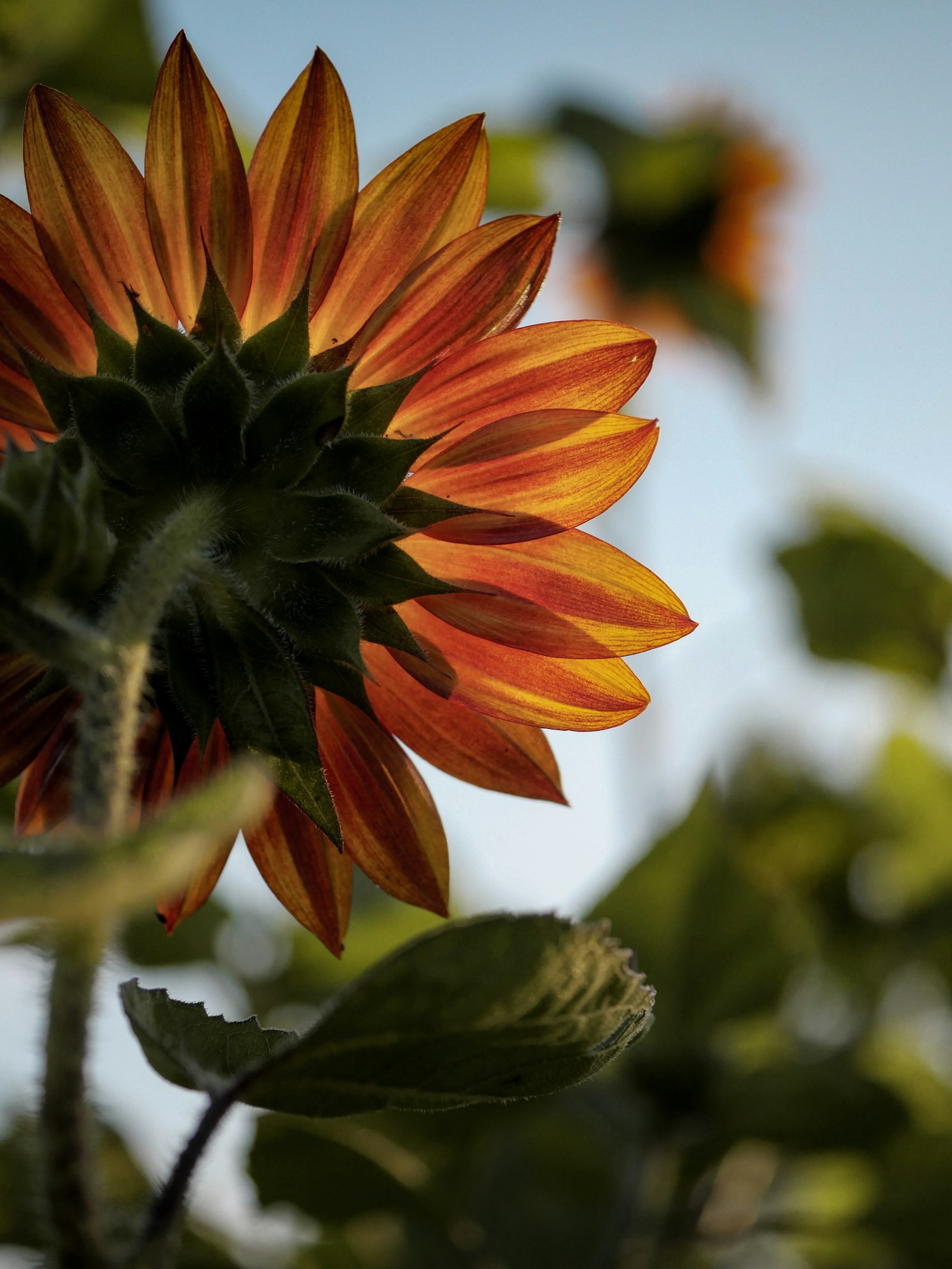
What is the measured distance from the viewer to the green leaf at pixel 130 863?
29 cm

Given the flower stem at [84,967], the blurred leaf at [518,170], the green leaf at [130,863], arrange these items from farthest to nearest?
the blurred leaf at [518,170] → the flower stem at [84,967] → the green leaf at [130,863]

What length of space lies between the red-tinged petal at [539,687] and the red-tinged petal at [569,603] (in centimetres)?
1

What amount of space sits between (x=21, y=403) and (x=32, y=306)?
5 cm

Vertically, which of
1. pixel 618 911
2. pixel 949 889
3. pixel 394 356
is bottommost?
pixel 949 889

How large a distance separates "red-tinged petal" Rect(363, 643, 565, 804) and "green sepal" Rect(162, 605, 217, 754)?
11 centimetres

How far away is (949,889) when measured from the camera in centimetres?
175

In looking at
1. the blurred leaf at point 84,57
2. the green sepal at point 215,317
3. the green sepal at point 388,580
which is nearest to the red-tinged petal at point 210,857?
the green sepal at point 388,580

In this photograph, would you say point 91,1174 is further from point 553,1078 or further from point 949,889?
point 949,889

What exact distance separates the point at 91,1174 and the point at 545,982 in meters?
0.16

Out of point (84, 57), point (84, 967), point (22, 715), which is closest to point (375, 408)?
point (22, 715)

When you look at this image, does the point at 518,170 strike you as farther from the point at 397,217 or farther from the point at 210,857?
the point at 210,857

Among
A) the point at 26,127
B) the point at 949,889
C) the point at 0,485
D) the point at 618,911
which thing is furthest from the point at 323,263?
the point at 949,889

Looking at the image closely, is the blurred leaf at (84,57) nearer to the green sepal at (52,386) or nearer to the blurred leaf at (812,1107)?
the green sepal at (52,386)

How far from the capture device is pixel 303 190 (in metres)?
0.68
